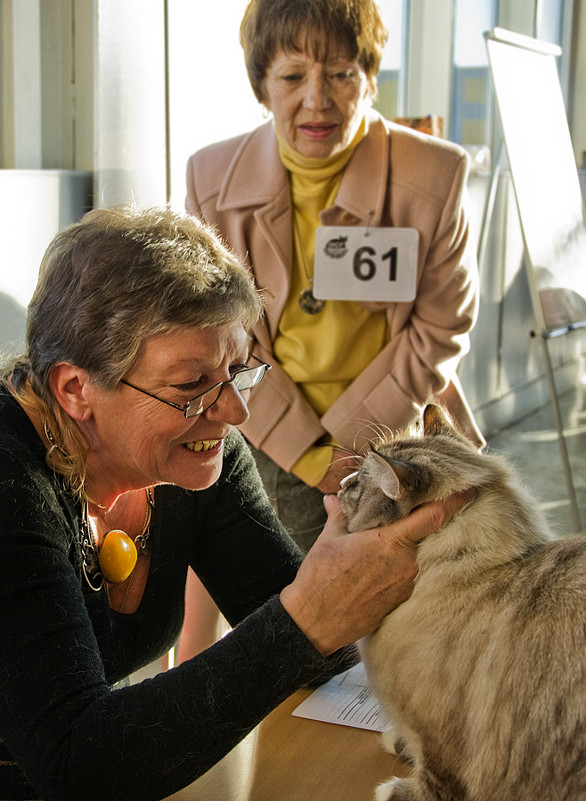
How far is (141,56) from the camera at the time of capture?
293cm

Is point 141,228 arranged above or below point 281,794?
above

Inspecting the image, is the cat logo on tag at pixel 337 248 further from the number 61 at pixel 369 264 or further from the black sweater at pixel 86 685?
the black sweater at pixel 86 685

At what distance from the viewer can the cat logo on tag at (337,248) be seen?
2.24 metres

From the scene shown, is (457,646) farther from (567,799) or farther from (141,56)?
(141,56)

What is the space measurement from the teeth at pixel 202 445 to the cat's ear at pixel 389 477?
1.05ft

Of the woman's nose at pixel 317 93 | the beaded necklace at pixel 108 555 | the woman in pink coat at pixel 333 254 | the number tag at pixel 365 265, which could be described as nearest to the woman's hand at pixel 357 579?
the beaded necklace at pixel 108 555

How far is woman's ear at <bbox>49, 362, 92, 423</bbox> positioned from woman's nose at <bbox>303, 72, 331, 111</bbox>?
1126 millimetres

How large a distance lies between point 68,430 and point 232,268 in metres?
0.36

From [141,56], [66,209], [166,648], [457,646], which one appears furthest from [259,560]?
[141,56]

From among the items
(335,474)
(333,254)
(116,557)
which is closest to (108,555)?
(116,557)

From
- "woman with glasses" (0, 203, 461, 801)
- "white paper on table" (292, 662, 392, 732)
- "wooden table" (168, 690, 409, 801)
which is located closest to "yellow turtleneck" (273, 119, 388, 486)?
"woman with glasses" (0, 203, 461, 801)

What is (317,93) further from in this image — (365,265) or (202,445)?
(202,445)

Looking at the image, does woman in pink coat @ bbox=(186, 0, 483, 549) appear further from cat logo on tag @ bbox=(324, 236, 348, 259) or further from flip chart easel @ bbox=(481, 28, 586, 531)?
flip chart easel @ bbox=(481, 28, 586, 531)

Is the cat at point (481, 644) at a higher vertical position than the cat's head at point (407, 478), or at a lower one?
lower
